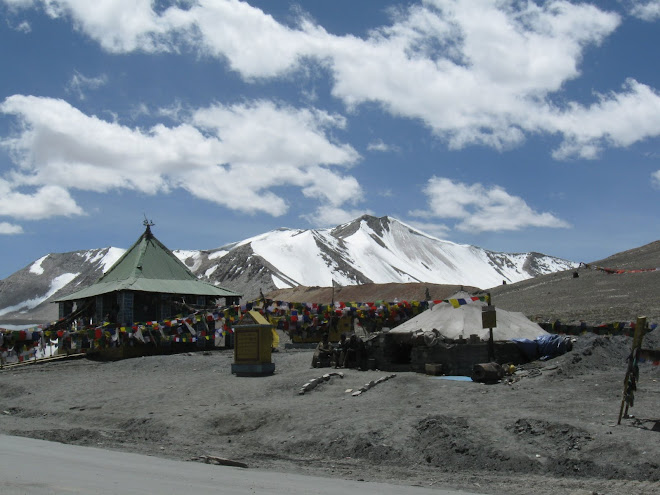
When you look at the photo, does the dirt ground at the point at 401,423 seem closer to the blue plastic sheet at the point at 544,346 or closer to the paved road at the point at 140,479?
the blue plastic sheet at the point at 544,346

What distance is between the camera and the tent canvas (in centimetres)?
2139

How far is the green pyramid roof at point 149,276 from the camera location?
3678 cm

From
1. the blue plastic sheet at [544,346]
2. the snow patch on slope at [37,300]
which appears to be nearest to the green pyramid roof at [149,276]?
the blue plastic sheet at [544,346]

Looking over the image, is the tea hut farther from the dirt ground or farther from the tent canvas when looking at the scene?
the tent canvas

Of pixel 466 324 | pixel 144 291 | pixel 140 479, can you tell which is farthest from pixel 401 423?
pixel 144 291

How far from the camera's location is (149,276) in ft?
127

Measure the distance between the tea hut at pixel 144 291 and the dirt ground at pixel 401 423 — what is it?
43.1 feet

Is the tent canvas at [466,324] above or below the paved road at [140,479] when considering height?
above

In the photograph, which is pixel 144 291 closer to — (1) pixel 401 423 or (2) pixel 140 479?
(1) pixel 401 423

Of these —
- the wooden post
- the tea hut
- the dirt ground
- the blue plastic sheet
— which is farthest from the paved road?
the tea hut

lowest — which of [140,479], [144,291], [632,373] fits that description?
[140,479]

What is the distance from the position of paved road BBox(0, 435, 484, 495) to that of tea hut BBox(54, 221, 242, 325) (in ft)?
81.7

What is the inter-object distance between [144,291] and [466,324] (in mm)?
19853

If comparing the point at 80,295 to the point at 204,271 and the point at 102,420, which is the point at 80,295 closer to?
the point at 102,420
